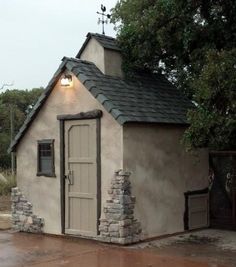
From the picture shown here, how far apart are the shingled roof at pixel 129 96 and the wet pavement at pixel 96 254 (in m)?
2.36

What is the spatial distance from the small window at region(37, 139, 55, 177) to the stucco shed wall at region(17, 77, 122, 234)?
0.10 metres

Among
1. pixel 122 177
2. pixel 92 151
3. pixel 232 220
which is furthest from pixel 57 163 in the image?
pixel 232 220

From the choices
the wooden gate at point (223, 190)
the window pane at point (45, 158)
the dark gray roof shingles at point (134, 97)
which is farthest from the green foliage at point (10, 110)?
the wooden gate at point (223, 190)

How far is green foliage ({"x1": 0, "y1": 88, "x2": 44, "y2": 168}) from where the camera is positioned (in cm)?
3881

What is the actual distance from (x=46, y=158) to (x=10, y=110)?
27.2 m

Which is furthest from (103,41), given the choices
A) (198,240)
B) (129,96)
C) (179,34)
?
(198,240)

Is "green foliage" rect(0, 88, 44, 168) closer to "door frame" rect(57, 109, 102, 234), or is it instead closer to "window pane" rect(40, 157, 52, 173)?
"window pane" rect(40, 157, 52, 173)

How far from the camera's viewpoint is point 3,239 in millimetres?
11289

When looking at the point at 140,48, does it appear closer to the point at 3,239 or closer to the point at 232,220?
the point at 232,220

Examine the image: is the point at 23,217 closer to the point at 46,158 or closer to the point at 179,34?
the point at 46,158

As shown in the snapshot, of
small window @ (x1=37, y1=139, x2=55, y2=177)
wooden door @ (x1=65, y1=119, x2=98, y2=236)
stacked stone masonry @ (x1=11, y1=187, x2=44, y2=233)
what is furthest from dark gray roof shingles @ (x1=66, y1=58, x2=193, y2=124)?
stacked stone masonry @ (x1=11, y1=187, x2=44, y2=233)

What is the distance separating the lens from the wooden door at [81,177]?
10828 millimetres

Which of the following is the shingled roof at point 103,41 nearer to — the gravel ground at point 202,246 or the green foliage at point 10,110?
the gravel ground at point 202,246

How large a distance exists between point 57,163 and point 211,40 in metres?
4.28
